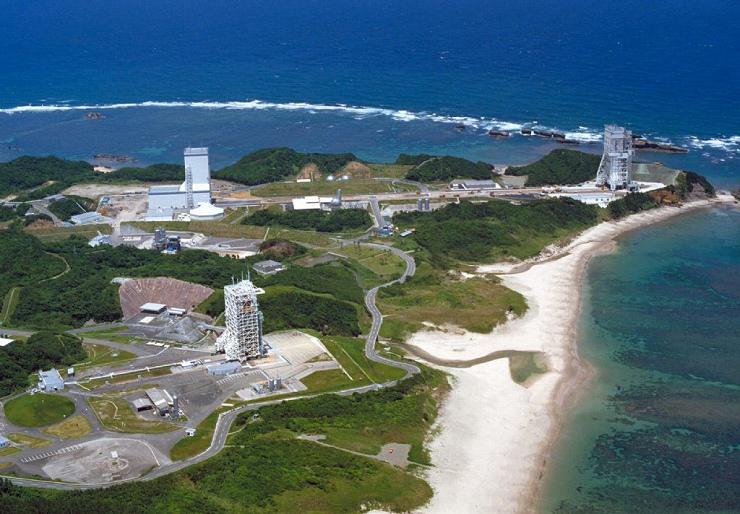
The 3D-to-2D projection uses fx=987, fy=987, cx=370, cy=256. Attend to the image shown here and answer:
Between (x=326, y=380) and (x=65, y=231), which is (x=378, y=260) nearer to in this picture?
(x=326, y=380)

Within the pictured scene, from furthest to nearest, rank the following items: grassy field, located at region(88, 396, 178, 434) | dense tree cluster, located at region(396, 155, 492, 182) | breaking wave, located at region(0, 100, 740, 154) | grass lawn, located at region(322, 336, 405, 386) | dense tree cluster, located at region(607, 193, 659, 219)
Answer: breaking wave, located at region(0, 100, 740, 154)
dense tree cluster, located at region(396, 155, 492, 182)
dense tree cluster, located at region(607, 193, 659, 219)
grass lawn, located at region(322, 336, 405, 386)
grassy field, located at region(88, 396, 178, 434)

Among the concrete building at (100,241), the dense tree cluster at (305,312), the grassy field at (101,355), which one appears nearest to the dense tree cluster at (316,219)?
the concrete building at (100,241)

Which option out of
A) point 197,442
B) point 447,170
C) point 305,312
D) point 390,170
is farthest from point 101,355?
point 390,170

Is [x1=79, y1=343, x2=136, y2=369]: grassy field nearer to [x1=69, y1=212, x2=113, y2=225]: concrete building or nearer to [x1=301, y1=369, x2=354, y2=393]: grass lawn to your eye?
[x1=301, y1=369, x2=354, y2=393]: grass lawn

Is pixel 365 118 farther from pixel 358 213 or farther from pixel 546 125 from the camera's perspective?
pixel 358 213

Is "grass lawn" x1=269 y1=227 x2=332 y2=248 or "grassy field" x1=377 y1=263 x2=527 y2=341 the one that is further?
"grass lawn" x1=269 y1=227 x2=332 y2=248

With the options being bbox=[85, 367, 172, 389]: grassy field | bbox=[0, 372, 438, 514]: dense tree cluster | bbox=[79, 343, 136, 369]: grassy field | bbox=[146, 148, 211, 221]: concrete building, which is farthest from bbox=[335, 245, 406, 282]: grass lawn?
bbox=[0, 372, 438, 514]: dense tree cluster
